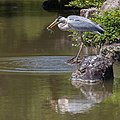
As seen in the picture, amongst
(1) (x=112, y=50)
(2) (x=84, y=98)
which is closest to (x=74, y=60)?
(1) (x=112, y=50)

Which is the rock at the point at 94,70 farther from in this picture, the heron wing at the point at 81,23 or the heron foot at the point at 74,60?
the heron foot at the point at 74,60

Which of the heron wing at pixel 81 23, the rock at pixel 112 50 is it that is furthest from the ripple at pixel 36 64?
the heron wing at pixel 81 23

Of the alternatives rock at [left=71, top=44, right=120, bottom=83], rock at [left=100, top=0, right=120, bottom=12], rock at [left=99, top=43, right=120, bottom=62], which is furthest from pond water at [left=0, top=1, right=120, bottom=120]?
rock at [left=100, top=0, right=120, bottom=12]

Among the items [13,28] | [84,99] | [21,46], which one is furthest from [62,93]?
[13,28]

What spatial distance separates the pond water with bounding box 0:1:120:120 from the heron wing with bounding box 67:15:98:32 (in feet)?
2.85

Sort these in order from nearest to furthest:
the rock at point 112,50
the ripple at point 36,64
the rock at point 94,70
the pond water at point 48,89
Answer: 1. the pond water at point 48,89
2. the rock at point 94,70
3. the ripple at point 36,64
4. the rock at point 112,50

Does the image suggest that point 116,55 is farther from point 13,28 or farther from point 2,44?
point 13,28

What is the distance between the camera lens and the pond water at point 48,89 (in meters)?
7.47

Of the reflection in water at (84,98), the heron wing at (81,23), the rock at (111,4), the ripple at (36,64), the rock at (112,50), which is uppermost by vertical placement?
the rock at (111,4)

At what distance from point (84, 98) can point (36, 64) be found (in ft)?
10.2

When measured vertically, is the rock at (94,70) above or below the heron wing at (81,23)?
below

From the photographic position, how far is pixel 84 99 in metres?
8.40

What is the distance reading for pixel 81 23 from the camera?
10.4 m

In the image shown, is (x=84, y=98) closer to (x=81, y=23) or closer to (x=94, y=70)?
(x=94, y=70)
